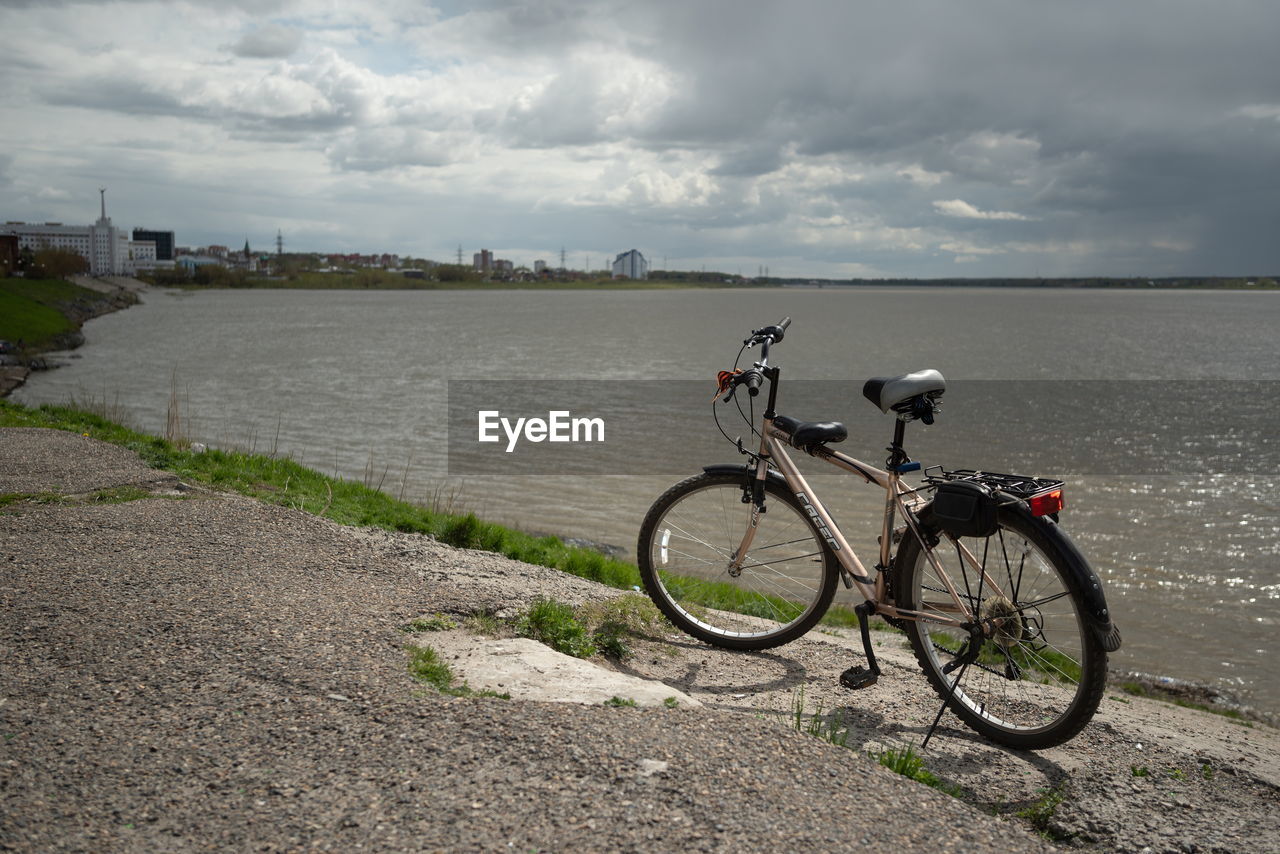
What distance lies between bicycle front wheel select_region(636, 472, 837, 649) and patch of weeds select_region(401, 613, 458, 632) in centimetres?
142

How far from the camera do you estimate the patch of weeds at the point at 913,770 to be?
14.9 ft

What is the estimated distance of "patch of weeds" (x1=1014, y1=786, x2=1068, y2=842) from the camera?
14.4ft

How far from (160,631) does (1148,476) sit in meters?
20.0

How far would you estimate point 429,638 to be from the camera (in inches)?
227

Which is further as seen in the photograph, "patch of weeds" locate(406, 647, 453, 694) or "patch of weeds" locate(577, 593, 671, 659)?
"patch of weeds" locate(577, 593, 671, 659)

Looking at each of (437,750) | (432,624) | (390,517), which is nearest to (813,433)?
(432,624)

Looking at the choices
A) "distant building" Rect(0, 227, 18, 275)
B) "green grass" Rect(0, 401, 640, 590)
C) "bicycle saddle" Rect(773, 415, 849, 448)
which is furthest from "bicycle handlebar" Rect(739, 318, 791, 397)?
"distant building" Rect(0, 227, 18, 275)

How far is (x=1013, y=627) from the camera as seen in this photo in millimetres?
5238

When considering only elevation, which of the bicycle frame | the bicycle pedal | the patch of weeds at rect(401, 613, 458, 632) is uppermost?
the bicycle frame

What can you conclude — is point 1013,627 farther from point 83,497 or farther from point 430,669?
point 83,497

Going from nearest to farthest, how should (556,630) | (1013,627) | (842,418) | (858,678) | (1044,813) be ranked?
(1044,813) → (1013,627) → (858,678) → (556,630) → (842,418)

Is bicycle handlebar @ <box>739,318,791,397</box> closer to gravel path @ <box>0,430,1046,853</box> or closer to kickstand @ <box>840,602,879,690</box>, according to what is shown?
kickstand @ <box>840,602,879,690</box>

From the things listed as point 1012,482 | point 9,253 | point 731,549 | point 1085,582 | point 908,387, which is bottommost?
point 731,549

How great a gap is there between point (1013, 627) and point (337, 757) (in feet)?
11.3
